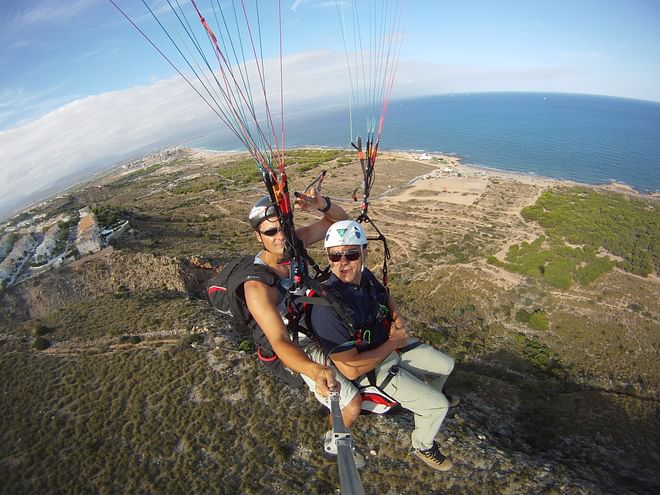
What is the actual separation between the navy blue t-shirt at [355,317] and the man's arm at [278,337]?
61 centimetres

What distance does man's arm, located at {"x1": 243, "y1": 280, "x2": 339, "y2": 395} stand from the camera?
299cm

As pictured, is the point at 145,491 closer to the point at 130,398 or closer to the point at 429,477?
the point at 130,398

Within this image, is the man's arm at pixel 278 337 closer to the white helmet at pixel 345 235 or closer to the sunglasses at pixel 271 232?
the sunglasses at pixel 271 232

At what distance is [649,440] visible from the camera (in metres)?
13.3

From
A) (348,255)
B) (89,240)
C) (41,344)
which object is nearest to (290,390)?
(348,255)

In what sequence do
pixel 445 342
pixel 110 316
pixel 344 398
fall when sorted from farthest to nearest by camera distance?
pixel 445 342 → pixel 110 316 → pixel 344 398

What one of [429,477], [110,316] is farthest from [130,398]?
[429,477]

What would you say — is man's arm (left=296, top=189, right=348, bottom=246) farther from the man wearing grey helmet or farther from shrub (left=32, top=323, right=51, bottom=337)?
shrub (left=32, top=323, right=51, bottom=337)

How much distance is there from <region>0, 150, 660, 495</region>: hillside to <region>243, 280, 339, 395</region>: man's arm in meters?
7.80

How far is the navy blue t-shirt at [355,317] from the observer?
154 inches

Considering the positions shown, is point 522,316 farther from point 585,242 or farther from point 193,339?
point 193,339

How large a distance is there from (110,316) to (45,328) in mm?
2893

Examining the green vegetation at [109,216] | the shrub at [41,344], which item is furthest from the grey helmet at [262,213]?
the green vegetation at [109,216]

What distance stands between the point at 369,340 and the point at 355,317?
360mm
